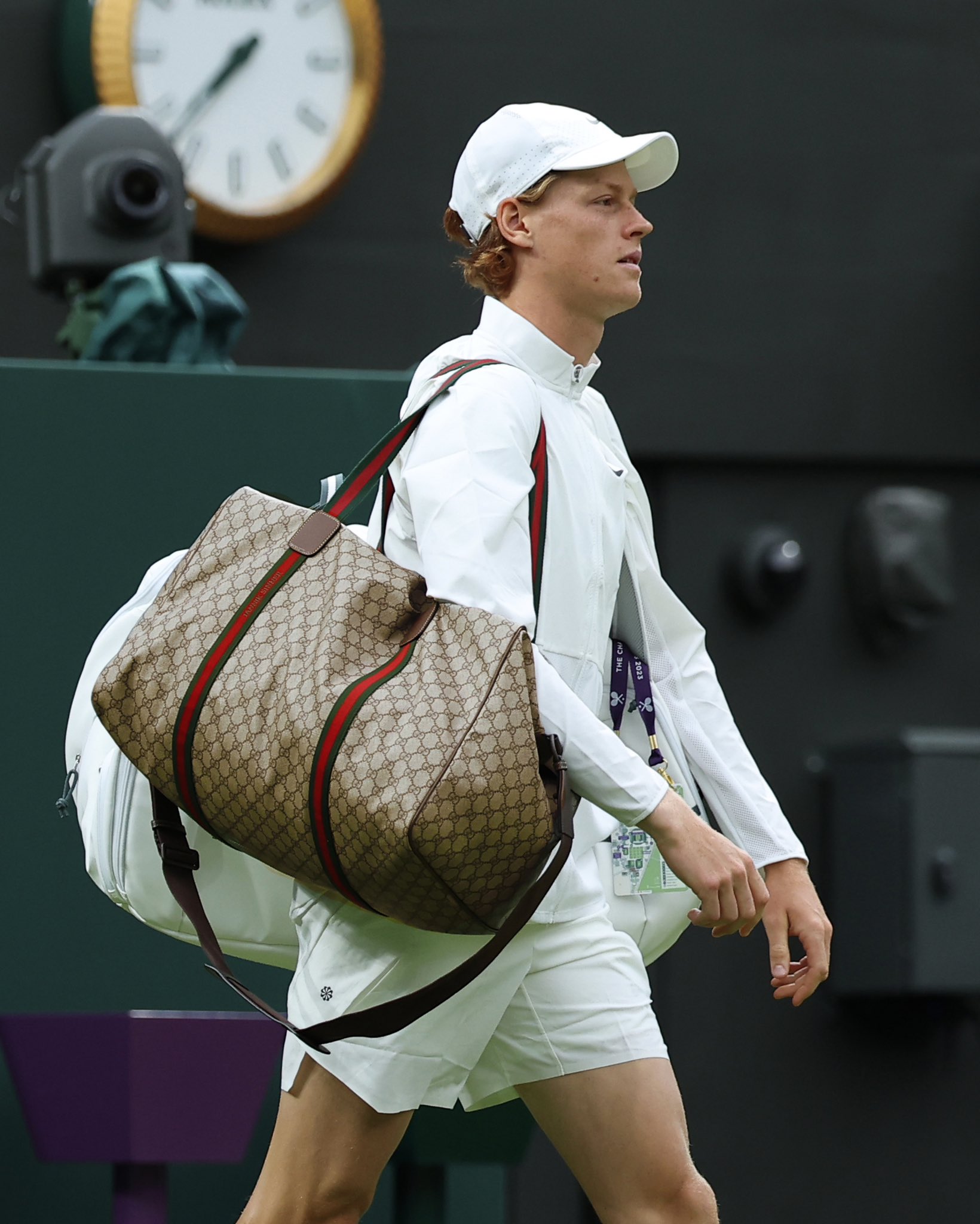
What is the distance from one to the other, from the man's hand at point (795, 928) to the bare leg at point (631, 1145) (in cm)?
18

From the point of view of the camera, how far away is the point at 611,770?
2281 millimetres

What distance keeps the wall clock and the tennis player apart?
2896 mm

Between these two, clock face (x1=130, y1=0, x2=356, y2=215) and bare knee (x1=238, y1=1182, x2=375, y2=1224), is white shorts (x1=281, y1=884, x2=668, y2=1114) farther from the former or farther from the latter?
clock face (x1=130, y1=0, x2=356, y2=215)

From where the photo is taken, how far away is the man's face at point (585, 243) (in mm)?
2686

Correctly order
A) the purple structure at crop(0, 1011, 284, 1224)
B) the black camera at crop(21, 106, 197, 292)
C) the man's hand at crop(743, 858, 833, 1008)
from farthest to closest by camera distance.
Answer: the black camera at crop(21, 106, 197, 292)
the purple structure at crop(0, 1011, 284, 1224)
the man's hand at crop(743, 858, 833, 1008)

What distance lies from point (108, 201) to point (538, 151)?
218 cm

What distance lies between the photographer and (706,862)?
2275 millimetres

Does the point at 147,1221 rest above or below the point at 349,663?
below

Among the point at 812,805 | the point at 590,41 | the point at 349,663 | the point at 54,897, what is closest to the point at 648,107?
the point at 590,41

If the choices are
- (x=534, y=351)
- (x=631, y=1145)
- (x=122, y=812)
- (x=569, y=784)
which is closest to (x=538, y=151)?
(x=534, y=351)

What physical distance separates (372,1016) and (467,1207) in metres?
1.90

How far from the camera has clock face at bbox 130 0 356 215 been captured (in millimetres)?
5527

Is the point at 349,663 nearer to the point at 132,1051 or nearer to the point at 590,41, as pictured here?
the point at 132,1051

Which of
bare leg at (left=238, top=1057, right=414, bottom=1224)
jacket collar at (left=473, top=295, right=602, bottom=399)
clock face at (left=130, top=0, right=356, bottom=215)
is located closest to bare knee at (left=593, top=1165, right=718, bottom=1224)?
bare leg at (left=238, top=1057, right=414, bottom=1224)
